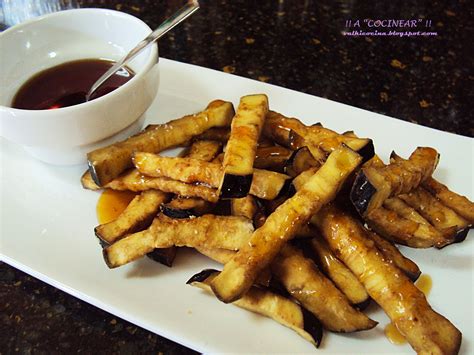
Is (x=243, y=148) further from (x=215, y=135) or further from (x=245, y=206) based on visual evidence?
Result: (x=215, y=135)

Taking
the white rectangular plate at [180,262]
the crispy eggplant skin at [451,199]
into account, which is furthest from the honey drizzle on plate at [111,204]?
the crispy eggplant skin at [451,199]

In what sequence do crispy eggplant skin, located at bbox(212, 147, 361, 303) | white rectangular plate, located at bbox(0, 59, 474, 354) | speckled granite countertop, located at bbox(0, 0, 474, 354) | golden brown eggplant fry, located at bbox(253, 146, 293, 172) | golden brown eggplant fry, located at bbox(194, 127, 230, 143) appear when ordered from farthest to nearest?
speckled granite countertop, located at bbox(0, 0, 474, 354) < golden brown eggplant fry, located at bbox(194, 127, 230, 143) < golden brown eggplant fry, located at bbox(253, 146, 293, 172) < white rectangular plate, located at bbox(0, 59, 474, 354) < crispy eggplant skin, located at bbox(212, 147, 361, 303)

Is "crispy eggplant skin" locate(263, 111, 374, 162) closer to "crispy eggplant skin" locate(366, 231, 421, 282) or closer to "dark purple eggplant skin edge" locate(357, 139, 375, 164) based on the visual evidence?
"dark purple eggplant skin edge" locate(357, 139, 375, 164)

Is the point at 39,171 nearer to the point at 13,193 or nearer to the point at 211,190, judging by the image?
the point at 13,193

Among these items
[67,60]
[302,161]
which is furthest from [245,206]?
[67,60]

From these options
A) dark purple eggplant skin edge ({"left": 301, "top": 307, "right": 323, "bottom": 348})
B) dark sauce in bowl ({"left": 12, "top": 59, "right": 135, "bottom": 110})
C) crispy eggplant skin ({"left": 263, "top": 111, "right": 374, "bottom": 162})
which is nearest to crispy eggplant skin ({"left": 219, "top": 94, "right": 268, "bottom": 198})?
crispy eggplant skin ({"left": 263, "top": 111, "right": 374, "bottom": 162})

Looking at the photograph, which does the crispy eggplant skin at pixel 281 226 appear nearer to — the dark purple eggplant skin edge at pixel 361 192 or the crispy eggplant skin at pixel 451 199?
the dark purple eggplant skin edge at pixel 361 192

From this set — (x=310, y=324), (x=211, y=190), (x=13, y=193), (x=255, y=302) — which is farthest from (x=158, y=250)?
(x=13, y=193)
